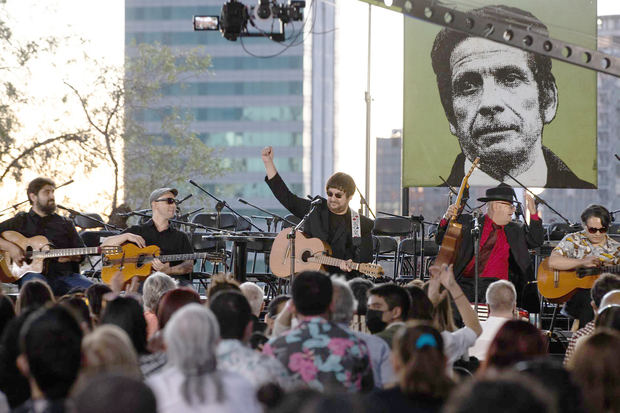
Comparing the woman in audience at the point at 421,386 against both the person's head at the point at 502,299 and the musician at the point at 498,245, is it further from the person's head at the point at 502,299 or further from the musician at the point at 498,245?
the musician at the point at 498,245

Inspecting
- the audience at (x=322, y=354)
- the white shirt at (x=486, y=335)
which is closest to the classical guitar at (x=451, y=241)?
the white shirt at (x=486, y=335)

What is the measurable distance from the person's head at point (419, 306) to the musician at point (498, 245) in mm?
3359

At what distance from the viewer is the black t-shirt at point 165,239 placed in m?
8.64

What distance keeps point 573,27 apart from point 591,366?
947 cm

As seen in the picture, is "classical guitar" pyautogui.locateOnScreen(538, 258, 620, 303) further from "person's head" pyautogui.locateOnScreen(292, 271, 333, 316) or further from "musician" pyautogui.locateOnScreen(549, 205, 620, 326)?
"person's head" pyautogui.locateOnScreen(292, 271, 333, 316)

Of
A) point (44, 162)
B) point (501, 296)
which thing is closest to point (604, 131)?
point (44, 162)

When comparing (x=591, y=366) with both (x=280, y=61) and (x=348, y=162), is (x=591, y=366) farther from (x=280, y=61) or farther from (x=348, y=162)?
(x=280, y=61)

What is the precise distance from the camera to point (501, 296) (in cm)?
585

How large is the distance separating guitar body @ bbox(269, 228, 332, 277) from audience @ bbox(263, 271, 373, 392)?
12.8 ft

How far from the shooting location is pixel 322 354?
151 inches

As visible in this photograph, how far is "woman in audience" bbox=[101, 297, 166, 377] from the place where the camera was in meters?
4.10

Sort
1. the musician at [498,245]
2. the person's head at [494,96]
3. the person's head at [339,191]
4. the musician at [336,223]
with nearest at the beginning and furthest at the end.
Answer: the person's head at [339,191] → the musician at [336,223] → the musician at [498,245] → the person's head at [494,96]

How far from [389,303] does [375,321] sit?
144 millimetres

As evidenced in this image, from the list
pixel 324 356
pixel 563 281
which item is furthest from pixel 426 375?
pixel 563 281
